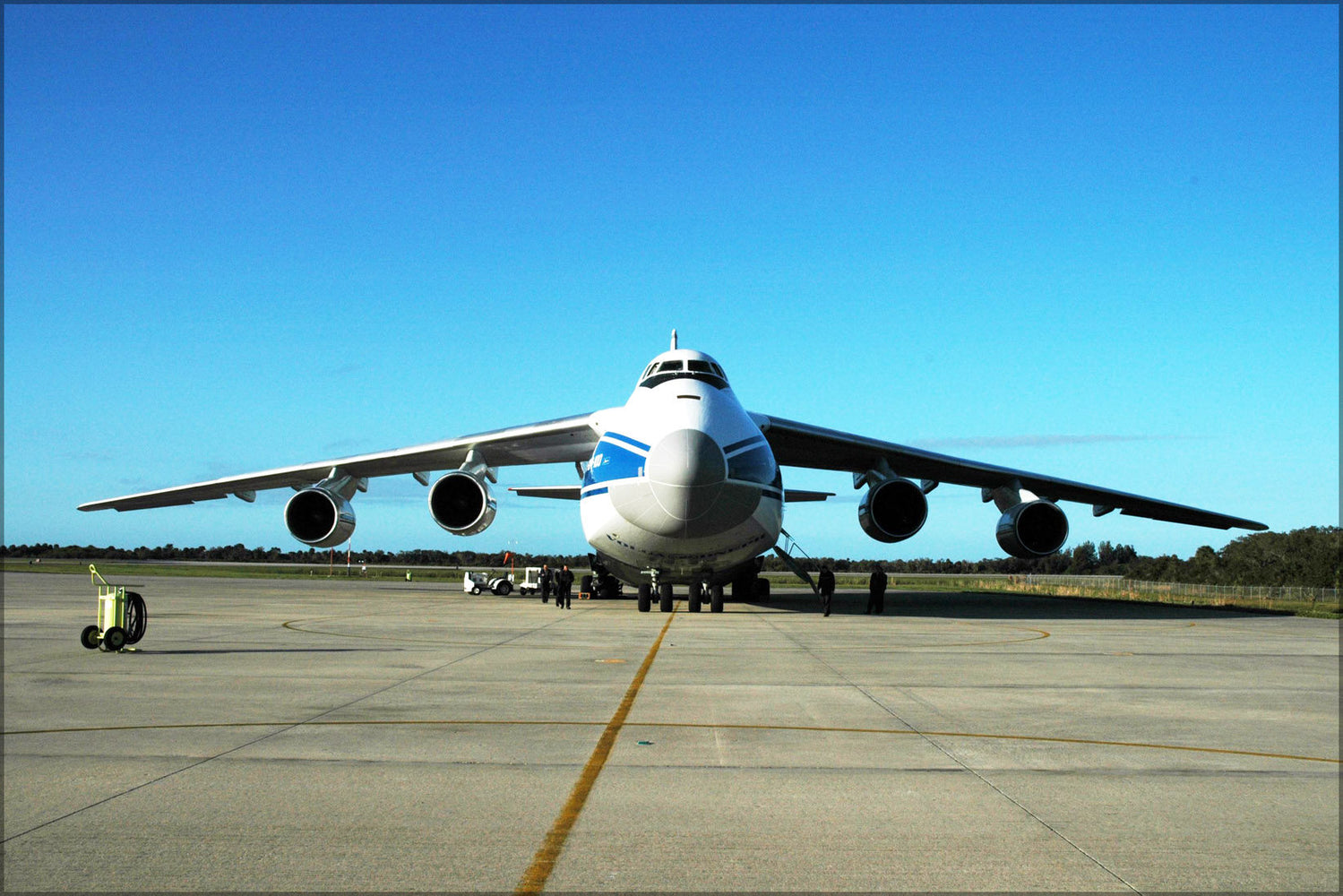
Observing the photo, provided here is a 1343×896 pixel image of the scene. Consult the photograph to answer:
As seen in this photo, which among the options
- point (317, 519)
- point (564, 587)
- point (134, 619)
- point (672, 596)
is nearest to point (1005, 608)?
point (672, 596)

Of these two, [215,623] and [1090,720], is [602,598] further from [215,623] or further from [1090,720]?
[1090,720]

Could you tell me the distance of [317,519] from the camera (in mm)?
24188

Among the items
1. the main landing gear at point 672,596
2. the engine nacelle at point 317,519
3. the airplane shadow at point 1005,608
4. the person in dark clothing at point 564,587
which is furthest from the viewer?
the engine nacelle at point 317,519

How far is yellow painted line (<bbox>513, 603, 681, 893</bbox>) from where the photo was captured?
13.7ft

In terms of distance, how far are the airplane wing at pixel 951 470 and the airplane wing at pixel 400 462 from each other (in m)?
4.84

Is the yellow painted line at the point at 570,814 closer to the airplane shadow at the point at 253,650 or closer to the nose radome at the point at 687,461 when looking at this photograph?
the airplane shadow at the point at 253,650

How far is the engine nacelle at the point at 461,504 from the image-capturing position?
23781mm

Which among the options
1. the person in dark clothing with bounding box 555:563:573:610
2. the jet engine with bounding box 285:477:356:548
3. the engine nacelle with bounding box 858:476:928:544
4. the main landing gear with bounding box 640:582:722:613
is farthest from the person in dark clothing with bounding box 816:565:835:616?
the jet engine with bounding box 285:477:356:548

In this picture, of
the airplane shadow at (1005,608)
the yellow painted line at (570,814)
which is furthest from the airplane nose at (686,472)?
the yellow painted line at (570,814)

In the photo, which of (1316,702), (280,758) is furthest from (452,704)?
(1316,702)

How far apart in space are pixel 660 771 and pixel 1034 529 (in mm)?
20143

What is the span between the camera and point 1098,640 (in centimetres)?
1593

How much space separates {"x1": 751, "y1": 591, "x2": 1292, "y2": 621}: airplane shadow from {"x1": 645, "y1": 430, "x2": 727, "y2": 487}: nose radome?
5.89 meters

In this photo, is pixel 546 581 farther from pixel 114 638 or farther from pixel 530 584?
pixel 114 638
